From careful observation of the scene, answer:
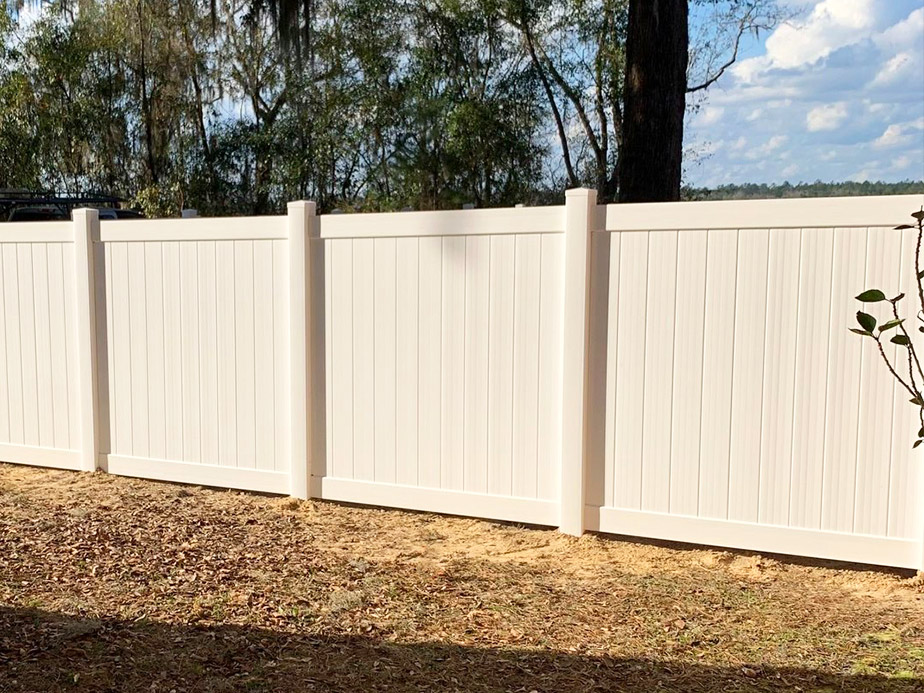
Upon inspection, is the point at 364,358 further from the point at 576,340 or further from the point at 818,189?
the point at 818,189

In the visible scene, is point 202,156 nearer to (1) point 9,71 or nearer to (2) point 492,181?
(1) point 9,71

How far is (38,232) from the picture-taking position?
6.39 m

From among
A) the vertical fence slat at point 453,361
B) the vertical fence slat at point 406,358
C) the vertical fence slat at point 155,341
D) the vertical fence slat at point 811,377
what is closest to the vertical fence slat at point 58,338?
the vertical fence slat at point 155,341

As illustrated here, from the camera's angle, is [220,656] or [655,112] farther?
[655,112]

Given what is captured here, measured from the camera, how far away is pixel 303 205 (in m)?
5.45

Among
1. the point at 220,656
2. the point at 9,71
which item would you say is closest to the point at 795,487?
the point at 220,656

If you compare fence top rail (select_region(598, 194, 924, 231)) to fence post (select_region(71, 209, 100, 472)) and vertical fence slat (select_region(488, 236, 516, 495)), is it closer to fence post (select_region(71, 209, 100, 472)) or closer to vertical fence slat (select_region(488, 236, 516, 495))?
vertical fence slat (select_region(488, 236, 516, 495))

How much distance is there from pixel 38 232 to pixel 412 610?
416 cm

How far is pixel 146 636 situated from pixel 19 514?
2.29 meters

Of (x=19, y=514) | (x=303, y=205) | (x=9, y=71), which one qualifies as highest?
(x=9, y=71)

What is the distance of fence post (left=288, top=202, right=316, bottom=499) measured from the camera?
18.0ft

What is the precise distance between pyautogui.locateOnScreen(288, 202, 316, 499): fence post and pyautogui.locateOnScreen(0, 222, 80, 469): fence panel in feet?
5.95

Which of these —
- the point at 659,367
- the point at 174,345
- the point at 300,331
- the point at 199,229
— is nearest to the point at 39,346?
→ the point at 174,345

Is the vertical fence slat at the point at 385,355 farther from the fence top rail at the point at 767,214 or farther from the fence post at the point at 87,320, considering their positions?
the fence post at the point at 87,320
